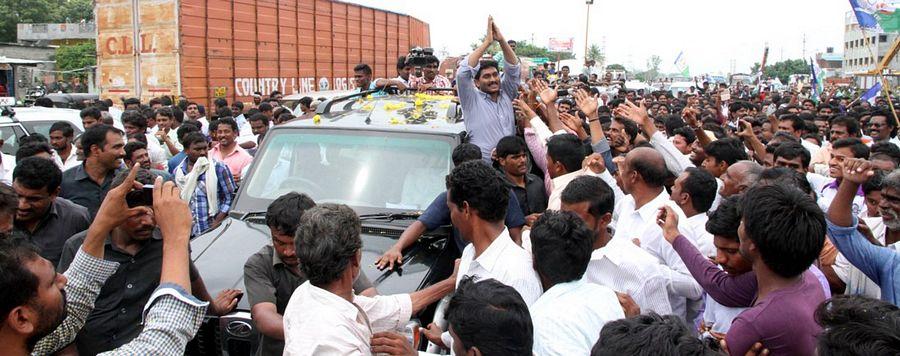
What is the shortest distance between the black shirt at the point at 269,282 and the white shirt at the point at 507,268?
559 millimetres

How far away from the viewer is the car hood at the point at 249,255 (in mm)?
3820

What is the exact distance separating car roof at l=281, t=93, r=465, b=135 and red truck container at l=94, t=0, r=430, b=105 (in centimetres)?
934

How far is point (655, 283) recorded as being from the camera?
3.24 m

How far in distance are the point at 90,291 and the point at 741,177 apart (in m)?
3.53

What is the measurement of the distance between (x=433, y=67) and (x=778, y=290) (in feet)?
22.0

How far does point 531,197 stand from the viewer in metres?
4.91

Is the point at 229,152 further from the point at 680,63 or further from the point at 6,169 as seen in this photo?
the point at 680,63

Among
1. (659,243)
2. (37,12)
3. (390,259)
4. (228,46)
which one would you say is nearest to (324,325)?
(390,259)

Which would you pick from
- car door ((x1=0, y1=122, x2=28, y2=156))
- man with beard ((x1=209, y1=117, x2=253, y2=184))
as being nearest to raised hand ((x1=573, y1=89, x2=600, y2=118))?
man with beard ((x1=209, y1=117, x2=253, y2=184))

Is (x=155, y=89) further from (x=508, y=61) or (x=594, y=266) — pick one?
(x=594, y=266)

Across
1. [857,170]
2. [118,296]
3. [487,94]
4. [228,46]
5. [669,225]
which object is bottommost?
[118,296]

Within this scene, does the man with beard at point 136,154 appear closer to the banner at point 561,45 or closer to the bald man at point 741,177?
the bald man at point 741,177

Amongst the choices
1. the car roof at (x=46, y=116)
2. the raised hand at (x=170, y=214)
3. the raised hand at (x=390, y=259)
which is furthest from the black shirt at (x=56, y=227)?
the car roof at (x=46, y=116)

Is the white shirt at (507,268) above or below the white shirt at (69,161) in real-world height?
below
